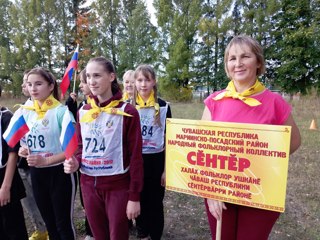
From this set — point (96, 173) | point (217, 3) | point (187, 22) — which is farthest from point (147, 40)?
point (96, 173)

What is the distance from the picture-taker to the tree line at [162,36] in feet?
90.5

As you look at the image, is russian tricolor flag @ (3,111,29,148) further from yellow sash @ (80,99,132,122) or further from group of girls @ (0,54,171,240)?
yellow sash @ (80,99,132,122)

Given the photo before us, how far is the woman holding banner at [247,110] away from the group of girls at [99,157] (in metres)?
0.75

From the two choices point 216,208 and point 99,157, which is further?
point 99,157

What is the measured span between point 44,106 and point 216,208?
193 cm

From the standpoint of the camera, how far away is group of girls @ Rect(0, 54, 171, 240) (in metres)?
2.38

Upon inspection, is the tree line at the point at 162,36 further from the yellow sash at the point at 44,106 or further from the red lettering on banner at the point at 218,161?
the red lettering on banner at the point at 218,161

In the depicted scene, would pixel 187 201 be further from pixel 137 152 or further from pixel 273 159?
pixel 273 159

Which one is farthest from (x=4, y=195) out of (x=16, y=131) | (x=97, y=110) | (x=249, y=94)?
(x=249, y=94)

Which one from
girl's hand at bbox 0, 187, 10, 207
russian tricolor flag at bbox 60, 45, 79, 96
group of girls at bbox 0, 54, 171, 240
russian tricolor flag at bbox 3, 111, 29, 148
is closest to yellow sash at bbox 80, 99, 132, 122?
group of girls at bbox 0, 54, 171, 240

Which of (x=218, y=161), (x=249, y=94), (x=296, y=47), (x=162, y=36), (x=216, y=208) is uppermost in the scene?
(x=162, y=36)

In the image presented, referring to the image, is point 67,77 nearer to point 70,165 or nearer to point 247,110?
point 70,165

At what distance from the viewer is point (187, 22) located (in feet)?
97.6

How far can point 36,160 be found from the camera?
8.31 feet
